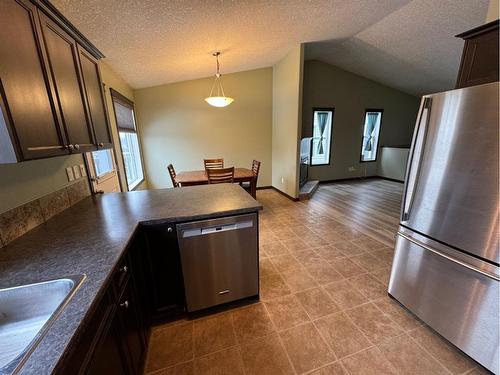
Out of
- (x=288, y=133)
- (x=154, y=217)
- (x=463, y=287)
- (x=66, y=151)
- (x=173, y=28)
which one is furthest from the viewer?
(x=288, y=133)

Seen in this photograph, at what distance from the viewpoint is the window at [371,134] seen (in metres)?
6.30

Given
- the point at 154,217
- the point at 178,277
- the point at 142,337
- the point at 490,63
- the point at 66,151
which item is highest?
the point at 490,63

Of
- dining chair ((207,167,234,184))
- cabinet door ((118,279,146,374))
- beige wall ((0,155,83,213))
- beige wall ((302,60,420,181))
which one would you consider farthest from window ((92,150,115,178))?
beige wall ((302,60,420,181))

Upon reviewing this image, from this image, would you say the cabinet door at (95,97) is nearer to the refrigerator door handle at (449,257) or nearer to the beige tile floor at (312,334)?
the beige tile floor at (312,334)

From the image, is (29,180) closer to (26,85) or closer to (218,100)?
(26,85)

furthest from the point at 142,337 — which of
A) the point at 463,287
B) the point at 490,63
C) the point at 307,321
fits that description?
the point at 490,63

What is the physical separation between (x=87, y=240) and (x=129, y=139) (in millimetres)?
3567

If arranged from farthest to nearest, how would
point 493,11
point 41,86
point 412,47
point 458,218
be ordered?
point 412,47 → point 493,11 → point 458,218 → point 41,86

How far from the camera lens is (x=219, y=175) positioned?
11.4 feet

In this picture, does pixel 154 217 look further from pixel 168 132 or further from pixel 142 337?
pixel 168 132

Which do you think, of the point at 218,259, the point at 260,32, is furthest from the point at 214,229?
the point at 260,32

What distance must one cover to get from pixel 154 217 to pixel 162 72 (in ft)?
10.9

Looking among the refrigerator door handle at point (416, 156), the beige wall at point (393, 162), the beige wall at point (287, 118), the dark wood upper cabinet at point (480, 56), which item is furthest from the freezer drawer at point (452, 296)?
the beige wall at point (393, 162)

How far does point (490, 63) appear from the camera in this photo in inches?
53.4
